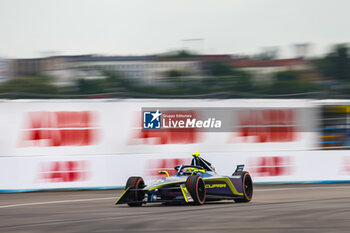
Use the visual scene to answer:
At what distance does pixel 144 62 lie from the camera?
25016 mm

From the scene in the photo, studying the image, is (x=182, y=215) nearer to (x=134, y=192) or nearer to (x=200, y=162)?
(x=134, y=192)

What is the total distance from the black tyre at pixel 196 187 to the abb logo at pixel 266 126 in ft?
29.5

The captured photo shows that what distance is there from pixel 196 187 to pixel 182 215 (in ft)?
5.57

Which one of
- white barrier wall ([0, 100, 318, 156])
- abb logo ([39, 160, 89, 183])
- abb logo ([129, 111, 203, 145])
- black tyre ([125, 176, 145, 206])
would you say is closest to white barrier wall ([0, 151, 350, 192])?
abb logo ([39, 160, 89, 183])

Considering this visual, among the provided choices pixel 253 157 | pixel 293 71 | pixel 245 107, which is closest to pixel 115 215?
pixel 253 157

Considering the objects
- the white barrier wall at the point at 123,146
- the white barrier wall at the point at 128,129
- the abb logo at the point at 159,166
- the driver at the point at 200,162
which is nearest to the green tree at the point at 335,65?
the white barrier wall at the point at 128,129

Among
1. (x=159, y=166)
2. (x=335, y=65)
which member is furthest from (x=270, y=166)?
(x=335, y=65)

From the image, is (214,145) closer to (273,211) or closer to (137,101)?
(137,101)

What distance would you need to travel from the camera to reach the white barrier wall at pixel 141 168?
18500mm

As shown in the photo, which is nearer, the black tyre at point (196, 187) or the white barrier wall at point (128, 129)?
the black tyre at point (196, 187)

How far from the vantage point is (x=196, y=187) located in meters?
12.3

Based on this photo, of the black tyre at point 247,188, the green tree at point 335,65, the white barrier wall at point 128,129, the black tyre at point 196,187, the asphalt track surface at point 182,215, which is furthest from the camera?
the green tree at point 335,65

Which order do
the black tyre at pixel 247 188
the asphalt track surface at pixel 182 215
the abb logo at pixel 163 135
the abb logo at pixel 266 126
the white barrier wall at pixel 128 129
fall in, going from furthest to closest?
the abb logo at pixel 266 126 < the abb logo at pixel 163 135 < the white barrier wall at pixel 128 129 < the black tyre at pixel 247 188 < the asphalt track surface at pixel 182 215

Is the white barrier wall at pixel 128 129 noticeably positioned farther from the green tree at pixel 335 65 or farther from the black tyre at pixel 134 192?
the black tyre at pixel 134 192
